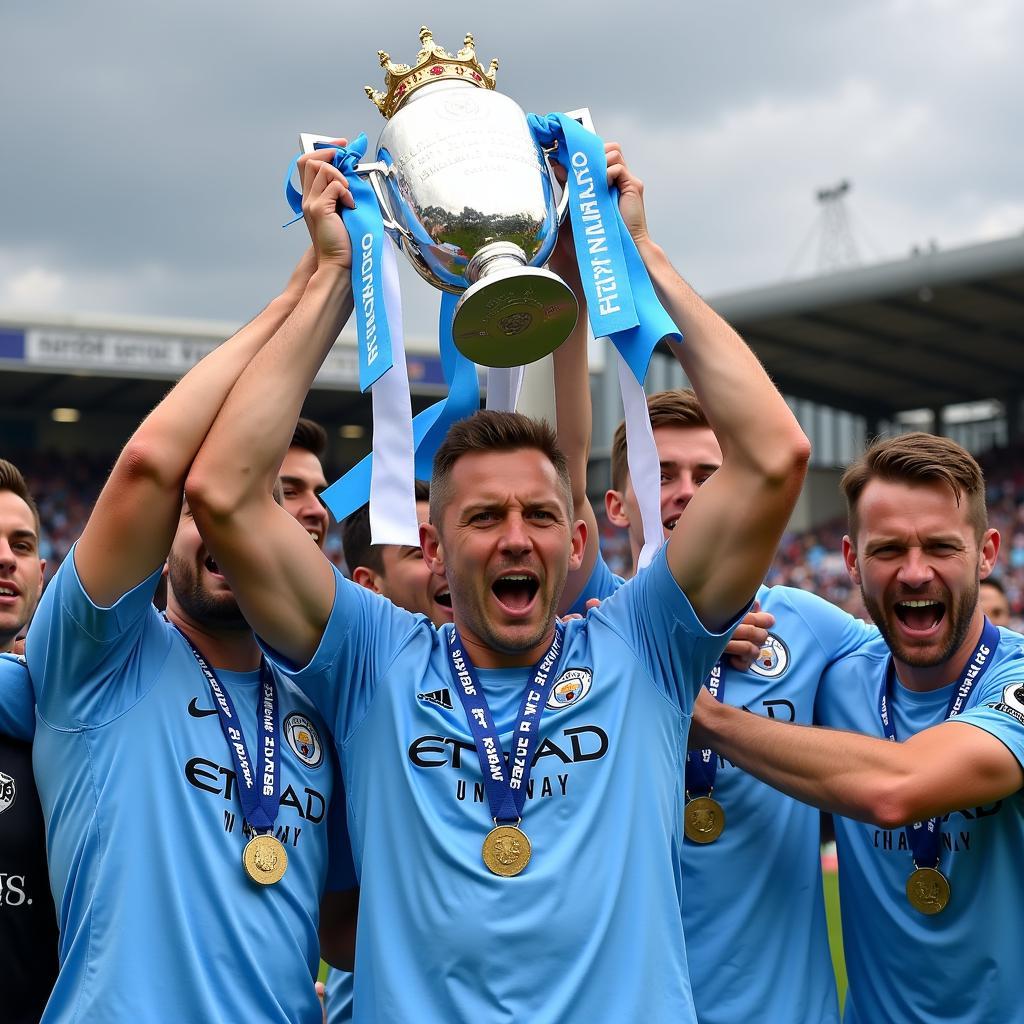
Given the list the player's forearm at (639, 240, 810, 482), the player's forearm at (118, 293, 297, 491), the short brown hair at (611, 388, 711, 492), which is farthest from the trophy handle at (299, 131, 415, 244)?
the short brown hair at (611, 388, 711, 492)

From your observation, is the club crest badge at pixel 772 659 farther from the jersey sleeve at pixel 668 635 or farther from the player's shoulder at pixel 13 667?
the player's shoulder at pixel 13 667

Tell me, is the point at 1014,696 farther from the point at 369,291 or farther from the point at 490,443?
the point at 369,291

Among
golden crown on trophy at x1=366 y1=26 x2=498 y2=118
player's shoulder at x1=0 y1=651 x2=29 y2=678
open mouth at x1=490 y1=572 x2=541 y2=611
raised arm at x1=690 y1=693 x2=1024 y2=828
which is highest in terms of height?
golden crown on trophy at x1=366 y1=26 x2=498 y2=118

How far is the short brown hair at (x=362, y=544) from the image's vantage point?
4.64m

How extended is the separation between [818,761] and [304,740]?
1.14 metres

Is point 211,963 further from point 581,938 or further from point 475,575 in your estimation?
point 475,575

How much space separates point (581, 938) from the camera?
8.29ft

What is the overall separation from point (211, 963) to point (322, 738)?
21.6 inches

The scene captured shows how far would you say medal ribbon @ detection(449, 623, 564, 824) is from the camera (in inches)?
104

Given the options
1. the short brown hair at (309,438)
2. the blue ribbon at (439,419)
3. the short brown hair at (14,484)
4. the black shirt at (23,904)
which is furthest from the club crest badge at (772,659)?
the short brown hair at (14,484)

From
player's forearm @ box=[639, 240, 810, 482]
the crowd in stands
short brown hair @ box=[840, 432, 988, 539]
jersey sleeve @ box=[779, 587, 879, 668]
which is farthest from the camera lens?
the crowd in stands

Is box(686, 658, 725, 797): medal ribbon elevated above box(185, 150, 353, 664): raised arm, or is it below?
below

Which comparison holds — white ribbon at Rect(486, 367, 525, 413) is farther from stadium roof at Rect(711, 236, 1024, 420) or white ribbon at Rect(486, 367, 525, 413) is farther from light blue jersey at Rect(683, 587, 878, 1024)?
stadium roof at Rect(711, 236, 1024, 420)

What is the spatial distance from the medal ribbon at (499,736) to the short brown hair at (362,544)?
1.79m
